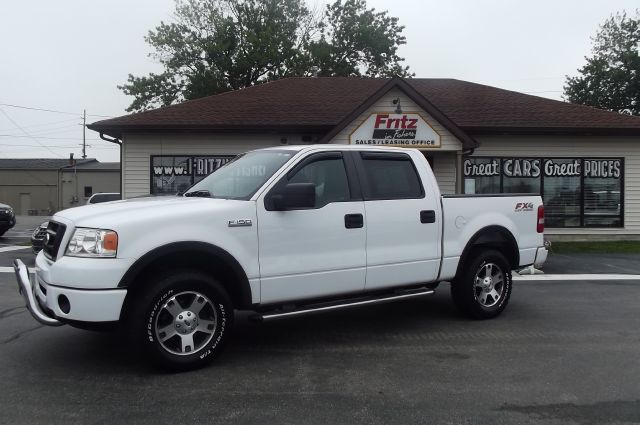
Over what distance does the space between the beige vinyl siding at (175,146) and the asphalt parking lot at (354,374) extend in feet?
31.4

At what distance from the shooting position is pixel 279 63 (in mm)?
34344

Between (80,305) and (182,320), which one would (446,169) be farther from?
(80,305)

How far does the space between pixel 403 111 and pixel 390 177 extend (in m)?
9.11

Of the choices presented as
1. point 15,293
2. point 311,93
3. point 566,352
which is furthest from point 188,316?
point 311,93

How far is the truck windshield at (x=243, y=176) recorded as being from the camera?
523 centimetres

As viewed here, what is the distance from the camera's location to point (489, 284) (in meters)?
6.64

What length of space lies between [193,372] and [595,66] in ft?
139

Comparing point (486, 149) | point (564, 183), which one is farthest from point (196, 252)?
point (564, 183)

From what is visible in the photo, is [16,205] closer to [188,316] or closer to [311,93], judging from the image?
[311,93]

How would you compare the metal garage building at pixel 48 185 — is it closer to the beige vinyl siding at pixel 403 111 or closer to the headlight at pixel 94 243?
the beige vinyl siding at pixel 403 111

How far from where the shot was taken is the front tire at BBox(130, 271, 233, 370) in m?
4.45

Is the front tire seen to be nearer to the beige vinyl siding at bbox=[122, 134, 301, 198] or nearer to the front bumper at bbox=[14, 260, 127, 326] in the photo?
the front bumper at bbox=[14, 260, 127, 326]

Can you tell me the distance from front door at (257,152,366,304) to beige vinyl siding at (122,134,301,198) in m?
10.7

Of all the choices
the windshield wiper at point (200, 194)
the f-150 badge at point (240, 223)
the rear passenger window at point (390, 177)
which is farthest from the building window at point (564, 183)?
the f-150 badge at point (240, 223)
